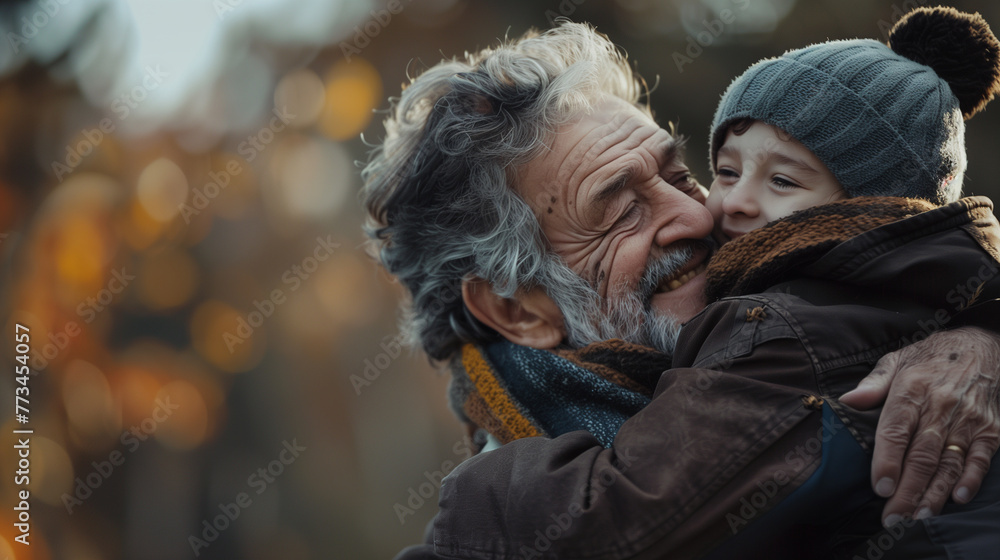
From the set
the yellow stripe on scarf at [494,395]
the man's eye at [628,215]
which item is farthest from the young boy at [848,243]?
the yellow stripe on scarf at [494,395]

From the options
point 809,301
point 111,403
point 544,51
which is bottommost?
point 809,301

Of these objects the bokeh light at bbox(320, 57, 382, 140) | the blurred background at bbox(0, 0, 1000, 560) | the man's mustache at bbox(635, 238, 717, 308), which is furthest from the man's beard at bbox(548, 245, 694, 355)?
the bokeh light at bbox(320, 57, 382, 140)

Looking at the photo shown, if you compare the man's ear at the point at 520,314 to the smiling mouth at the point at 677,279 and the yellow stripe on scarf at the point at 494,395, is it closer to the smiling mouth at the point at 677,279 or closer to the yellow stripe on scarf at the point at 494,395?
the yellow stripe on scarf at the point at 494,395

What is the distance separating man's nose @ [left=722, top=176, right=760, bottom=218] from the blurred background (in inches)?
99.2

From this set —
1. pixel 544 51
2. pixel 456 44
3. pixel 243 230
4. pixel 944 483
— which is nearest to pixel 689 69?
pixel 456 44

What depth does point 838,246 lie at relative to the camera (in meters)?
1.32

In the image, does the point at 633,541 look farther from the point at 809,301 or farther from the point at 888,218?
the point at 888,218

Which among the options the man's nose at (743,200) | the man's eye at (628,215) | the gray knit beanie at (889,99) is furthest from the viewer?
the man's eye at (628,215)

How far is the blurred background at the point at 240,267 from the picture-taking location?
3920 millimetres

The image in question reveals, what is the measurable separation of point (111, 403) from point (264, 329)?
4.22ft

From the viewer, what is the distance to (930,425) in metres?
1.20

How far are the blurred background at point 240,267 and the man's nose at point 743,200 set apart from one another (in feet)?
8.27

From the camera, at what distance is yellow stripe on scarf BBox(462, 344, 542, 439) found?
180 cm

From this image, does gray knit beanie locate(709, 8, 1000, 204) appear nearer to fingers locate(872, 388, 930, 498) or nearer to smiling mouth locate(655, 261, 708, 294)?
smiling mouth locate(655, 261, 708, 294)
